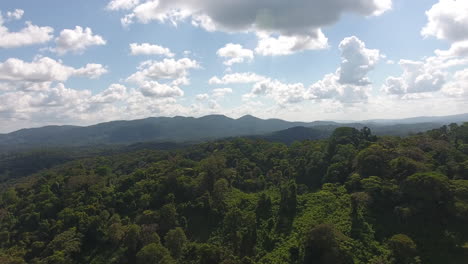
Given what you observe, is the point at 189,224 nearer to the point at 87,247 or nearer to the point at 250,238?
the point at 250,238

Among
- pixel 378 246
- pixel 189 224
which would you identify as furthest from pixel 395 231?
pixel 189 224

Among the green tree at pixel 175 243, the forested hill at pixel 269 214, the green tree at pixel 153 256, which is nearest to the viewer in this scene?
the forested hill at pixel 269 214

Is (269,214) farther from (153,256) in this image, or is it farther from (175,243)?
(153,256)

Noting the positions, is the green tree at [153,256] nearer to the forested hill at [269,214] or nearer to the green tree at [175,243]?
the forested hill at [269,214]

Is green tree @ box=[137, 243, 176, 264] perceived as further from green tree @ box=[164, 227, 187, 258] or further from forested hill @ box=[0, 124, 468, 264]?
green tree @ box=[164, 227, 187, 258]

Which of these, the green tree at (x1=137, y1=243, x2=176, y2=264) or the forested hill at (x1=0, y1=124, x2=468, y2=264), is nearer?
the forested hill at (x1=0, y1=124, x2=468, y2=264)

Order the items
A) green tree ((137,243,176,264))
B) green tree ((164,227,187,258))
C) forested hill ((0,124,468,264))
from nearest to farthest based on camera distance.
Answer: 1. forested hill ((0,124,468,264))
2. green tree ((137,243,176,264))
3. green tree ((164,227,187,258))

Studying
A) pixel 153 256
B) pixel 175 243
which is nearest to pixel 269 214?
pixel 175 243

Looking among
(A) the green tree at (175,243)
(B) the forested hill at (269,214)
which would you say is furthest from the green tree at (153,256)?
(A) the green tree at (175,243)

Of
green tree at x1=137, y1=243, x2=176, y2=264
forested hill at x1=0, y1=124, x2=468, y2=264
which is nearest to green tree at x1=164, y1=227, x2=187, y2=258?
forested hill at x1=0, y1=124, x2=468, y2=264
